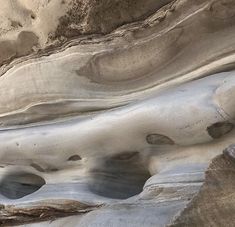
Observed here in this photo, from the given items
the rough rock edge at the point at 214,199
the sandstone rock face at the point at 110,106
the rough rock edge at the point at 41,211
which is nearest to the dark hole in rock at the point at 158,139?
the sandstone rock face at the point at 110,106

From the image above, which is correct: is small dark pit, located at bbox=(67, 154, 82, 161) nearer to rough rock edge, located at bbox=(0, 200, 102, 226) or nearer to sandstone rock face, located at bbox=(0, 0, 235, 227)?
sandstone rock face, located at bbox=(0, 0, 235, 227)

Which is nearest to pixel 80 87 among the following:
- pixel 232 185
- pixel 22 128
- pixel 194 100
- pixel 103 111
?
pixel 103 111

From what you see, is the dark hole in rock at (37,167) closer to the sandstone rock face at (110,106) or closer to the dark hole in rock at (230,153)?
the sandstone rock face at (110,106)

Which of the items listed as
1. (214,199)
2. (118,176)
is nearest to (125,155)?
(118,176)

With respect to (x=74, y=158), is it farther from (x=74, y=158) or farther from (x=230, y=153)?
(x=230, y=153)

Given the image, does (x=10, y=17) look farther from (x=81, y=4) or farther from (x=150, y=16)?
(x=150, y=16)

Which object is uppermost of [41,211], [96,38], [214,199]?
[96,38]
